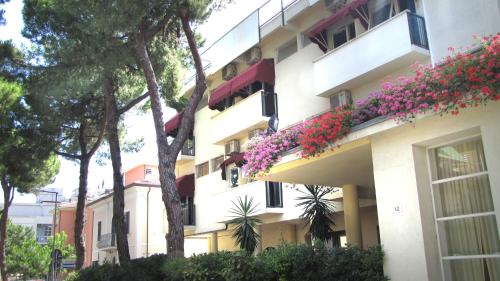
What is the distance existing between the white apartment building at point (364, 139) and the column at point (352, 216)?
0.04 m

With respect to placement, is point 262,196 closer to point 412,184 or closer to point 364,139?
point 364,139

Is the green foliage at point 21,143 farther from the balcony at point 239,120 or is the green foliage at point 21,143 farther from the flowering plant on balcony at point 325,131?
the flowering plant on balcony at point 325,131

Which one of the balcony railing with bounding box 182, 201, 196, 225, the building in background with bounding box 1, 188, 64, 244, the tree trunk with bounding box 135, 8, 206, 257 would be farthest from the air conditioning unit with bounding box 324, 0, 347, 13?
the building in background with bounding box 1, 188, 64, 244

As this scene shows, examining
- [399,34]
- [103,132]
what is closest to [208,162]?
[103,132]

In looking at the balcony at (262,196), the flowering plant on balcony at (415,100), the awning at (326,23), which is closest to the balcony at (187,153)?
the balcony at (262,196)

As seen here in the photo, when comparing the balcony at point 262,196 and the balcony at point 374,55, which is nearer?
the balcony at point 374,55

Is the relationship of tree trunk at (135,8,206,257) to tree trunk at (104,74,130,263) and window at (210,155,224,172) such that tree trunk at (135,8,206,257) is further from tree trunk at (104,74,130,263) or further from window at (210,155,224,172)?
window at (210,155,224,172)

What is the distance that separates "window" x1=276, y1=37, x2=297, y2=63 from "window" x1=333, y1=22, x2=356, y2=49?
2917 mm

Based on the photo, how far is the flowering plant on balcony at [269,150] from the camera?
11.1 metres

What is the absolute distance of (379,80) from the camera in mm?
15992

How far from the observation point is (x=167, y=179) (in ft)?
49.5

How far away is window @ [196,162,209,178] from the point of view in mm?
26500

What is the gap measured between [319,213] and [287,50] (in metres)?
8.20

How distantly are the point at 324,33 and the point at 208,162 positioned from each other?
1059cm
